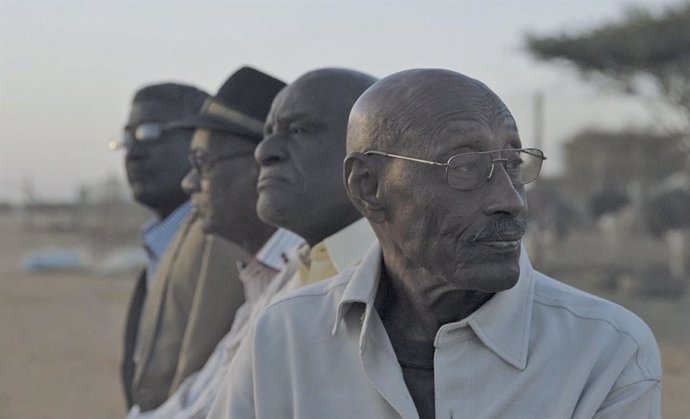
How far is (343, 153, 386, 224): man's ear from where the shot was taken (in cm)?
199

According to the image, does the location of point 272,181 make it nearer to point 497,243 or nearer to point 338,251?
point 338,251

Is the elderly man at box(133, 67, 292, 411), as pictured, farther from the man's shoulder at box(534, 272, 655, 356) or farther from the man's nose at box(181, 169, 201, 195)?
the man's shoulder at box(534, 272, 655, 356)

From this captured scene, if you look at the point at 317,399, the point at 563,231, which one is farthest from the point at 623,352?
the point at 563,231

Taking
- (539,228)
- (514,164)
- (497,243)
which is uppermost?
(514,164)

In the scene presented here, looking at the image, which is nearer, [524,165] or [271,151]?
[524,165]

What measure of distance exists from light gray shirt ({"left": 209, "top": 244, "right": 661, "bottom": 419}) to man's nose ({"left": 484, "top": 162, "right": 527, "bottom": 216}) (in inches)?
5.8

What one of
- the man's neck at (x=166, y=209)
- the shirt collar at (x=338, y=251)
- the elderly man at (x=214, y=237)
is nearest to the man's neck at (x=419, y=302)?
the shirt collar at (x=338, y=251)

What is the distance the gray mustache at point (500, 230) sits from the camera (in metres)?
1.84

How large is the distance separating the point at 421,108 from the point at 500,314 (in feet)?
1.26

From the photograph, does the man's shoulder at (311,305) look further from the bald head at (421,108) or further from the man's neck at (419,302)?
the bald head at (421,108)

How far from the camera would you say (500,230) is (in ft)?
6.05

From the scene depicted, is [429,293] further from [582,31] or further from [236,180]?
[582,31]

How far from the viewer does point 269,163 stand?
110 inches

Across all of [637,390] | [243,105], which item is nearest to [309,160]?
A: [243,105]
